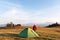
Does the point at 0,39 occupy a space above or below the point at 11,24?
below

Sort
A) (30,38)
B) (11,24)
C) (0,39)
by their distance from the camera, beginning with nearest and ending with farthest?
(0,39)
(30,38)
(11,24)

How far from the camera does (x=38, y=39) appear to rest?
2231 centimetres

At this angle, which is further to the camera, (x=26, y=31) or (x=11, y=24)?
(x=11, y=24)

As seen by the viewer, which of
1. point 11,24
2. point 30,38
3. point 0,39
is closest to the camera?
point 0,39

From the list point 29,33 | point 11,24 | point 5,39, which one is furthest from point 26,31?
point 11,24

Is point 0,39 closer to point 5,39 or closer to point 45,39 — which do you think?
point 5,39

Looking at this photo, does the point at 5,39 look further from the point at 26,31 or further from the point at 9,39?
the point at 26,31

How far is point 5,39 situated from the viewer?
2155 centimetres

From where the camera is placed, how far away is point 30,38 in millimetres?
23125

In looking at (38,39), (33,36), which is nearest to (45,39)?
(38,39)

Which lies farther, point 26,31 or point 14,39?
point 26,31

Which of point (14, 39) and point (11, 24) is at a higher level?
point (11, 24)

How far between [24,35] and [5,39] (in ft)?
12.7

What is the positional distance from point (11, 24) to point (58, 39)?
111 ft
